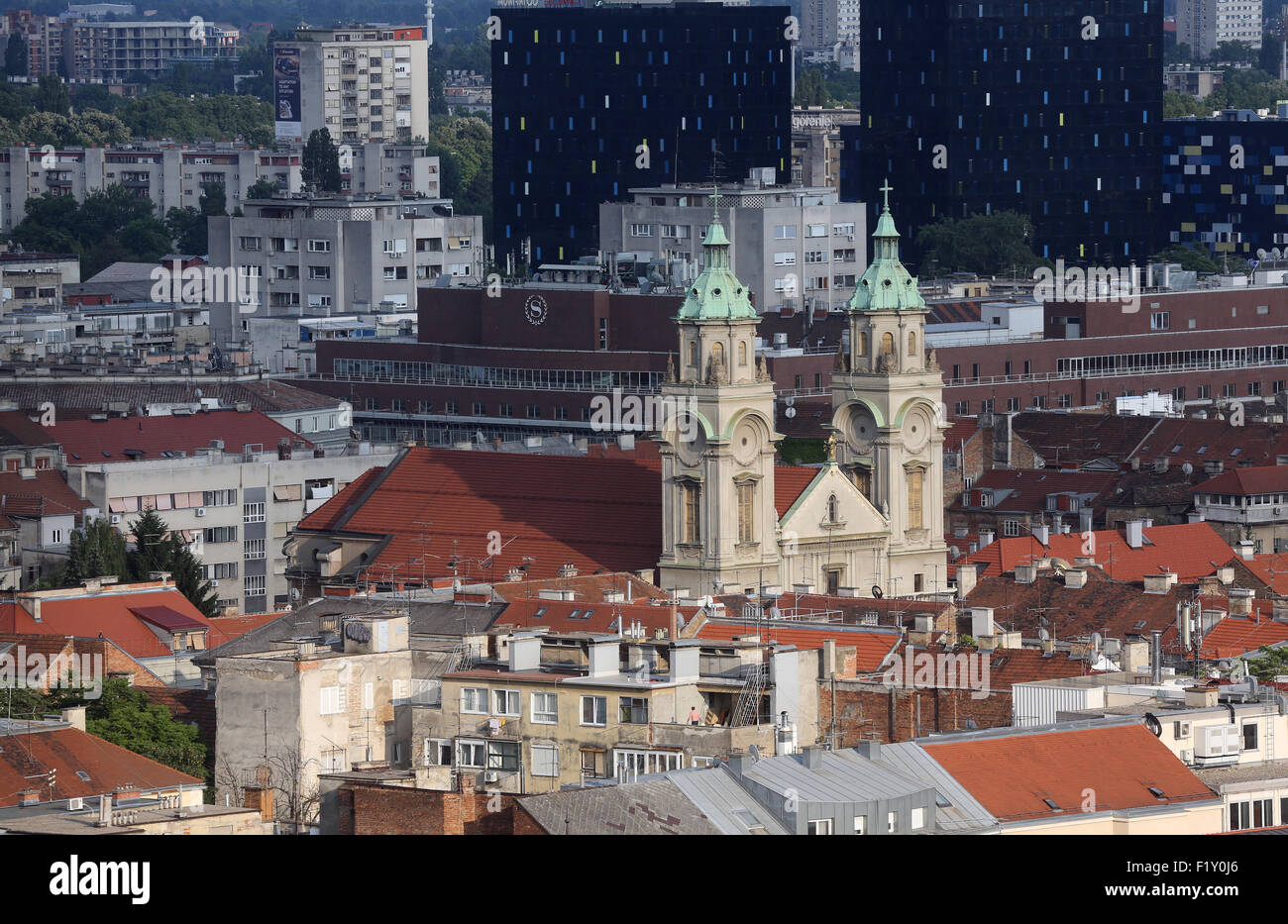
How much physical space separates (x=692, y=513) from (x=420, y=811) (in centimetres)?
4787

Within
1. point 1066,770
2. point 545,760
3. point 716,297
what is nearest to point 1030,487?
point 716,297

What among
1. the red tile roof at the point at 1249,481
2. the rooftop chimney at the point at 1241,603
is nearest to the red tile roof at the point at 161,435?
the red tile roof at the point at 1249,481

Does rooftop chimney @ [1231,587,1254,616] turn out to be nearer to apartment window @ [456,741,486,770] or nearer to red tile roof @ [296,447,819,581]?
red tile roof @ [296,447,819,581]

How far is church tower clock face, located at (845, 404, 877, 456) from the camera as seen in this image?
9450 centimetres

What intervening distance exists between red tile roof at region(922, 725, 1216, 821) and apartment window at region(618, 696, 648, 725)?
9.12 meters

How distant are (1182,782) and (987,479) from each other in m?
82.5

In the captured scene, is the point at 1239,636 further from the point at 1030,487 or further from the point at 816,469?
the point at 1030,487

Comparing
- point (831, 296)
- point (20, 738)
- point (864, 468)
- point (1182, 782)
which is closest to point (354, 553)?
point (864, 468)

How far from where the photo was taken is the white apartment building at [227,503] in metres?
119

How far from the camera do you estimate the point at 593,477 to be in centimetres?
9994

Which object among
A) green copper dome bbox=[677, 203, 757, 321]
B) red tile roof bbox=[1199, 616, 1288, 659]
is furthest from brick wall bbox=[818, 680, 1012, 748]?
green copper dome bbox=[677, 203, 757, 321]

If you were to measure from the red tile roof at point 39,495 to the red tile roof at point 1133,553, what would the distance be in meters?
31.3

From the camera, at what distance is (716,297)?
297 feet
